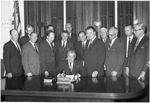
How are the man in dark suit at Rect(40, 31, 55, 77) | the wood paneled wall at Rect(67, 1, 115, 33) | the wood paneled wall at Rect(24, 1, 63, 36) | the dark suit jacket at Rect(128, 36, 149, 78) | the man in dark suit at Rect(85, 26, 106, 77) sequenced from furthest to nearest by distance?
the wood paneled wall at Rect(24, 1, 63, 36) < the wood paneled wall at Rect(67, 1, 115, 33) < the man in dark suit at Rect(40, 31, 55, 77) < the man in dark suit at Rect(85, 26, 106, 77) < the dark suit jacket at Rect(128, 36, 149, 78)

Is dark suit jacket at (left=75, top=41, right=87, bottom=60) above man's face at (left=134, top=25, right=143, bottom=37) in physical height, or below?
below

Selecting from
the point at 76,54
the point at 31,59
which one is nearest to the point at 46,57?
the point at 31,59

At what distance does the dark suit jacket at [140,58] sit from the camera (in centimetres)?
364

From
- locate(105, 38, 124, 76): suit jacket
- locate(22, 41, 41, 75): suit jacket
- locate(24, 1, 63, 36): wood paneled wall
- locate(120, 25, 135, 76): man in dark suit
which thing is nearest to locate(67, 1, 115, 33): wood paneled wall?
locate(24, 1, 63, 36): wood paneled wall

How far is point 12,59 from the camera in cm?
412

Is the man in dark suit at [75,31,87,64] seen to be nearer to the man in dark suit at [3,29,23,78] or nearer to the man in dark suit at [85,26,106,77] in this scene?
the man in dark suit at [85,26,106,77]

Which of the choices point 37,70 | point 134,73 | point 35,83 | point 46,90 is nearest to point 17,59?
point 37,70

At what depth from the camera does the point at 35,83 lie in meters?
3.20

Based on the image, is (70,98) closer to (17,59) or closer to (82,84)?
(82,84)

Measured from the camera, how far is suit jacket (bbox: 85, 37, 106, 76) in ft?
13.2

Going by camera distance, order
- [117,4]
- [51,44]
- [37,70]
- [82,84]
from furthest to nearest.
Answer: [117,4]
[51,44]
[37,70]
[82,84]

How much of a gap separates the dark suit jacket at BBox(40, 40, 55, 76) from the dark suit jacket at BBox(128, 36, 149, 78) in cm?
142

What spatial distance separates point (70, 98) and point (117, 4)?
4.60 m

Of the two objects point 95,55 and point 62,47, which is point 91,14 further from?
point 95,55
